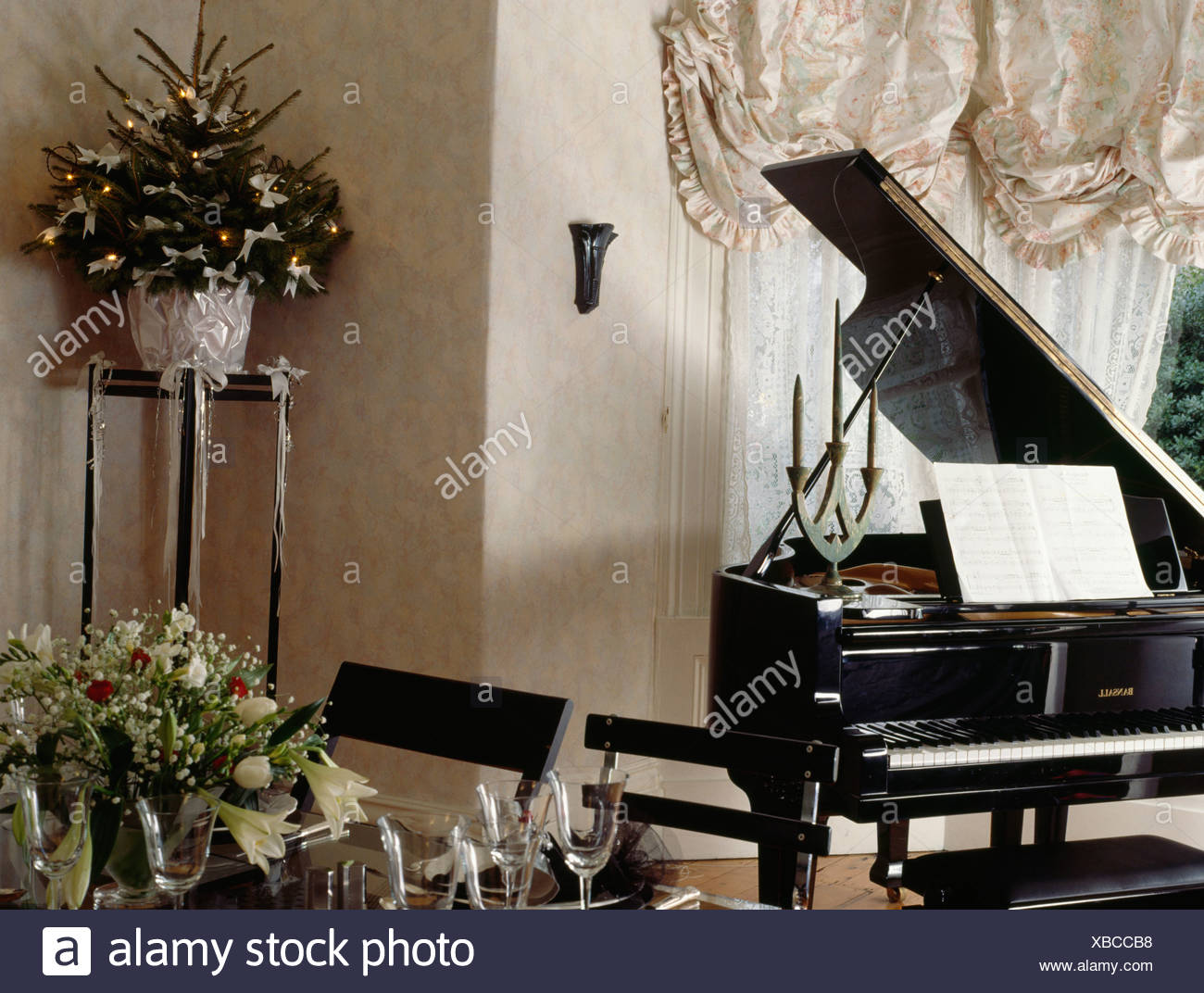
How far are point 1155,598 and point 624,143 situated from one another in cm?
216

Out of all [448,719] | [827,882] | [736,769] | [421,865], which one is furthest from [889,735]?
[827,882]

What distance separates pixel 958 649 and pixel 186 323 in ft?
7.86

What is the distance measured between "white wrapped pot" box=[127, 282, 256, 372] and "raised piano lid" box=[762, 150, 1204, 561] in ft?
5.58

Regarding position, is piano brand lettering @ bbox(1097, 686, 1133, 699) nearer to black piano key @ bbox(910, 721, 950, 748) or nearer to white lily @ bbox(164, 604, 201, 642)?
black piano key @ bbox(910, 721, 950, 748)

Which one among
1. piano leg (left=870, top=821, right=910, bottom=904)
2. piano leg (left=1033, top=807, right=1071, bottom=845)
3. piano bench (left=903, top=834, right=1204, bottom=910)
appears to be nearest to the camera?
piano bench (left=903, top=834, right=1204, bottom=910)

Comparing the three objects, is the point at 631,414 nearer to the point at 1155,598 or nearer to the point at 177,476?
the point at 177,476

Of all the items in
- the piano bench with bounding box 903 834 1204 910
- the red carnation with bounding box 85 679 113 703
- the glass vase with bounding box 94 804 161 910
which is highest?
the red carnation with bounding box 85 679 113 703

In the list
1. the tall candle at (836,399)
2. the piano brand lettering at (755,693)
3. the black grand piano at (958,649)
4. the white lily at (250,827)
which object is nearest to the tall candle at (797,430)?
the tall candle at (836,399)

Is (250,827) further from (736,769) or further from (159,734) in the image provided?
(736,769)

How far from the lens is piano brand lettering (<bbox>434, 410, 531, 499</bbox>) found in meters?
3.66

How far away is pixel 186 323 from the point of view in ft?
11.4

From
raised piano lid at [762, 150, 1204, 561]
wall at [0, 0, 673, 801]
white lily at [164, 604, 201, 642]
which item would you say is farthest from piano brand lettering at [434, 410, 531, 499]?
white lily at [164, 604, 201, 642]
